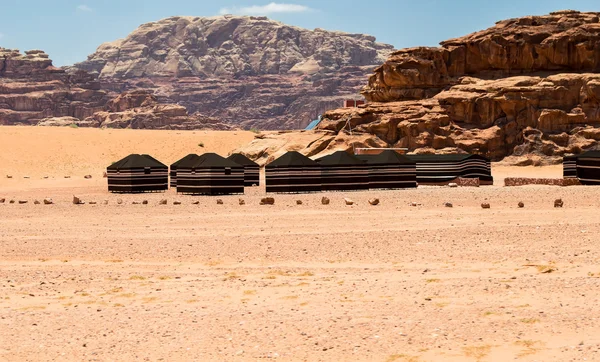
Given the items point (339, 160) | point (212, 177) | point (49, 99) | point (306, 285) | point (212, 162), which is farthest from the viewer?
point (49, 99)

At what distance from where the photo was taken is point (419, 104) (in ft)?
Answer: 186

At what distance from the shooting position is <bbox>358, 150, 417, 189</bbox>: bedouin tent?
3453 cm

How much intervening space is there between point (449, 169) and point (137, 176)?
43.8ft

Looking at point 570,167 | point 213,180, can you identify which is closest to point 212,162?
point 213,180

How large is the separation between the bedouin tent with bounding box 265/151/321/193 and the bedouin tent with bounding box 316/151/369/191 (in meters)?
0.61

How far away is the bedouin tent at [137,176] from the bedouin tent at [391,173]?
29.6 feet

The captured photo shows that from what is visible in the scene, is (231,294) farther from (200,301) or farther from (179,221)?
(179,221)

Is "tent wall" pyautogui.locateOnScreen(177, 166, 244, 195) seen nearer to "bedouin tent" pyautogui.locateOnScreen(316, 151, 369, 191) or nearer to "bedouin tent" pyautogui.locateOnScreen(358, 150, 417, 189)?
"bedouin tent" pyautogui.locateOnScreen(316, 151, 369, 191)

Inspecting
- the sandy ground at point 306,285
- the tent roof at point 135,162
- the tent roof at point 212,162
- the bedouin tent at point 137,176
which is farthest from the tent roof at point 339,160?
the sandy ground at point 306,285

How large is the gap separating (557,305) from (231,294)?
3915 mm

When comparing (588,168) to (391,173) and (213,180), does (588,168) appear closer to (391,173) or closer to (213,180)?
(391,173)

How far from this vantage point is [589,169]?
109 feet

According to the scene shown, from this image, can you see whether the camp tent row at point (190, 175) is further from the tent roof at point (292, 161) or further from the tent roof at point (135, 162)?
the tent roof at point (292, 161)

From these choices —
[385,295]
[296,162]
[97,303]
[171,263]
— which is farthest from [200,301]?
[296,162]
